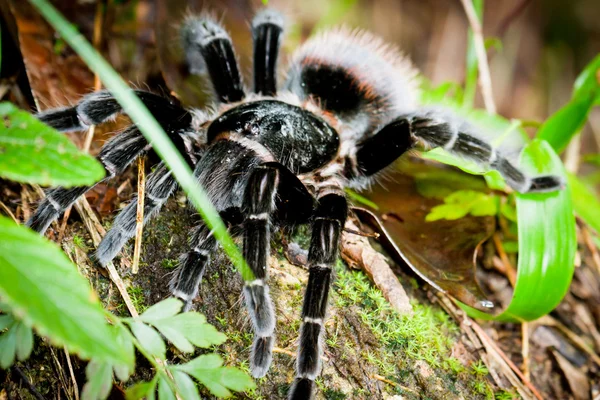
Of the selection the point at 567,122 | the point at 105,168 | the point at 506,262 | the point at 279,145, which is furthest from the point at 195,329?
the point at 567,122

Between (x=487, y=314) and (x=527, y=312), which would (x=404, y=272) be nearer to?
(x=487, y=314)

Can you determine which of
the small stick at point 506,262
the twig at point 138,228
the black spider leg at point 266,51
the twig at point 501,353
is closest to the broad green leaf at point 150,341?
the twig at point 138,228

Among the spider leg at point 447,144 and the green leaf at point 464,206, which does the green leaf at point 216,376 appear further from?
the green leaf at point 464,206

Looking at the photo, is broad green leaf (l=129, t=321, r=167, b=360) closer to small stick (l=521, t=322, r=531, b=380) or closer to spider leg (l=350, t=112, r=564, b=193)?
spider leg (l=350, t=112, r=564, b=193)

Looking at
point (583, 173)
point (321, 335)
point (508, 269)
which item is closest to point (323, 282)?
point (321, 335)

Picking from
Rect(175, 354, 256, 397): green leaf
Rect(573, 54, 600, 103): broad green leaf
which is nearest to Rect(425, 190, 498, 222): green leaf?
Rect(573, 54, 600, 103): broad green leaf

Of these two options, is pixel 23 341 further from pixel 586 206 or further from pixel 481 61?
pixel 481 61
